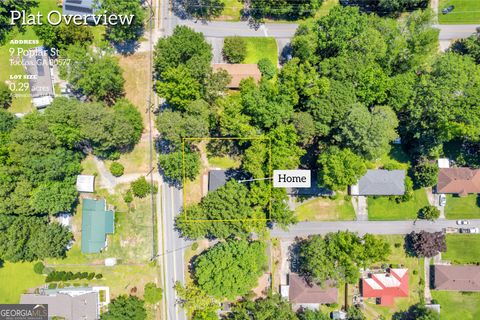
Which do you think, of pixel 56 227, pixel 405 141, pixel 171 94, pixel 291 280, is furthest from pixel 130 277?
pixel 405 141

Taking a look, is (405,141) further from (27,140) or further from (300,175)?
(27,140)

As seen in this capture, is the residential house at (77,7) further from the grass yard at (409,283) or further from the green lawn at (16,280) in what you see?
the grass yard at (409,283)

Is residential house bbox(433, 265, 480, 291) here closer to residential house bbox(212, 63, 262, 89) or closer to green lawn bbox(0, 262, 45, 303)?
residential house bbox(212, 63, 262, 89)

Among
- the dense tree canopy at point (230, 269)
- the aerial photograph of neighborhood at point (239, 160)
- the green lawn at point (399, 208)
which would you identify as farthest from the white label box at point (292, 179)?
the green lawn at point (399, 208)

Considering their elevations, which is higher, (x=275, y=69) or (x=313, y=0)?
(x=313, y=0)

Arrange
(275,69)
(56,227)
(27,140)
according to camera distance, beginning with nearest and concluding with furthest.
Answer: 1. (27,140)
2. (56,227)
3. (275,69)

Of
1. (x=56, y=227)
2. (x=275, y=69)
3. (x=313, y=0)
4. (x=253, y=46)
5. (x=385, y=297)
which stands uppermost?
(x=313, y=0)

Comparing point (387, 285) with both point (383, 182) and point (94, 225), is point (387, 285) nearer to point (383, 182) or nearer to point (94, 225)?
point (383, 182)

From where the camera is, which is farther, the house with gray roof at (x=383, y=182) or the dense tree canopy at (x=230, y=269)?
the house with gray roof at (x=383, y=182)
